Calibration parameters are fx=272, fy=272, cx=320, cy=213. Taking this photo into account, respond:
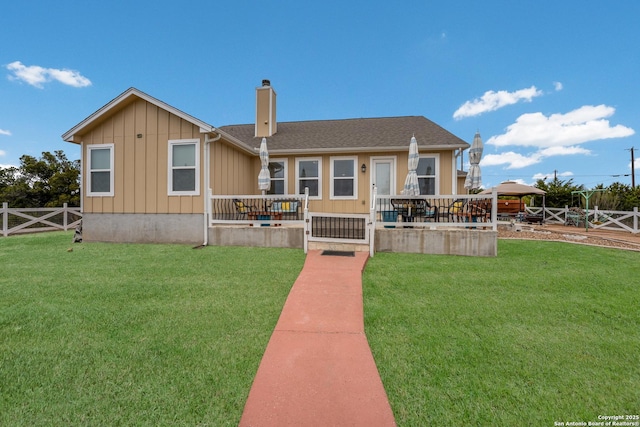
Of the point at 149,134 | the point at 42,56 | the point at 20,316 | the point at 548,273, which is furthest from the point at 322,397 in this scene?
the point at 42,56

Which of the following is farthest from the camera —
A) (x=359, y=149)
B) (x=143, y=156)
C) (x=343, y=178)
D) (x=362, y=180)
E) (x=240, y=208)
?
(x=343, y=178)

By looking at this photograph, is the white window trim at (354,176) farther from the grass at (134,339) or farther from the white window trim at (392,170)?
the grass at (134,339)

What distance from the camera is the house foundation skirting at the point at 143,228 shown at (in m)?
8.06

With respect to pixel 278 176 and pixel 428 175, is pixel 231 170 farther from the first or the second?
pixel 428 175

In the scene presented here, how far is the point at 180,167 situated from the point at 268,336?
6879 mm

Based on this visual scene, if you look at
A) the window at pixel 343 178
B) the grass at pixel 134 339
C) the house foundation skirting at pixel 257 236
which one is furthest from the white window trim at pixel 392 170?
the grass at pixel 134 339

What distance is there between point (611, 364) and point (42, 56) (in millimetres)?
23310

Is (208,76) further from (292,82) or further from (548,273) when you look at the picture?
(548,273)

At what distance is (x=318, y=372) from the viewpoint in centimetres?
242

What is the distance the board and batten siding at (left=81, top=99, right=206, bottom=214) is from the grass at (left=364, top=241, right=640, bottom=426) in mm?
6585

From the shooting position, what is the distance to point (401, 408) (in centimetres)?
197

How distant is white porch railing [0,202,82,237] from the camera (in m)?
11.0

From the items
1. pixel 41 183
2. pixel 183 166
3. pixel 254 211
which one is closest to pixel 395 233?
pixel 254 211

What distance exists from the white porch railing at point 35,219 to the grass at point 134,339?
8199mm
